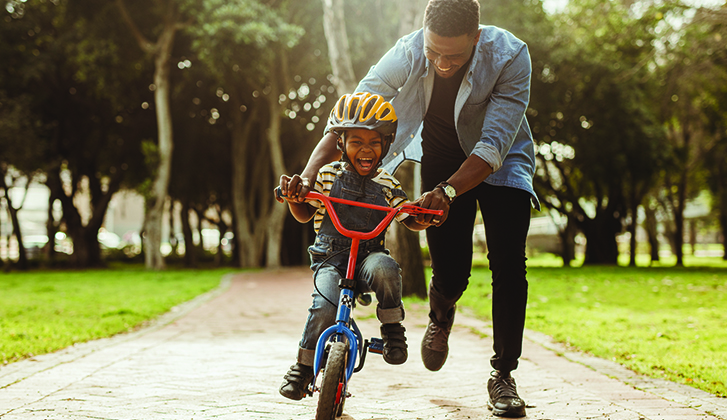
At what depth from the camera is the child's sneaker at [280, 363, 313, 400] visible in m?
2.64

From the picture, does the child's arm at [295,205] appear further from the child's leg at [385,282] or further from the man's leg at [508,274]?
the man's leg at [508,274]

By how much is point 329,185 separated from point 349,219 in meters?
0.20

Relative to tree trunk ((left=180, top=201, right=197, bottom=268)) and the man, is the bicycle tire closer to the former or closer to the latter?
the man

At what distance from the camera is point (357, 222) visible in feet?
9.49

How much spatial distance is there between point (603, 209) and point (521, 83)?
905 inches

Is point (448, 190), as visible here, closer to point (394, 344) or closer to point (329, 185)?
point (329, 185)

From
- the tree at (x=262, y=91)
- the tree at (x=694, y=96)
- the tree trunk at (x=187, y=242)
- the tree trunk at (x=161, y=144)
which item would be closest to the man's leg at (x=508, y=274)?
the tree at (x=694, y=96)

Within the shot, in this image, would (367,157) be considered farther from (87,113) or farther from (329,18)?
(87,113)

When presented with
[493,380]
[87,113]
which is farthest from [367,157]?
[87,113]

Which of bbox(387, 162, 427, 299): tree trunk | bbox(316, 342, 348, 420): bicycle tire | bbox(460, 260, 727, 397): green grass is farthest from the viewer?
bbox(387, 162, 427, 299): tree trunk

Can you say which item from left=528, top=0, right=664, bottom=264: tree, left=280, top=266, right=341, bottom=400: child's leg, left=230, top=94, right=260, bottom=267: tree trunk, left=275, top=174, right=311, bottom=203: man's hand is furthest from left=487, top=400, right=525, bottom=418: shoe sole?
left=230, top=94, right=260, bottom=267: tree trunk

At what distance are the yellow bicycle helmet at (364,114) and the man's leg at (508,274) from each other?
72cm

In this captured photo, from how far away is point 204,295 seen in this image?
1082cm

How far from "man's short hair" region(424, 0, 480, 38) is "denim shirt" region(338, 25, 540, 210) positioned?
0.35 m
